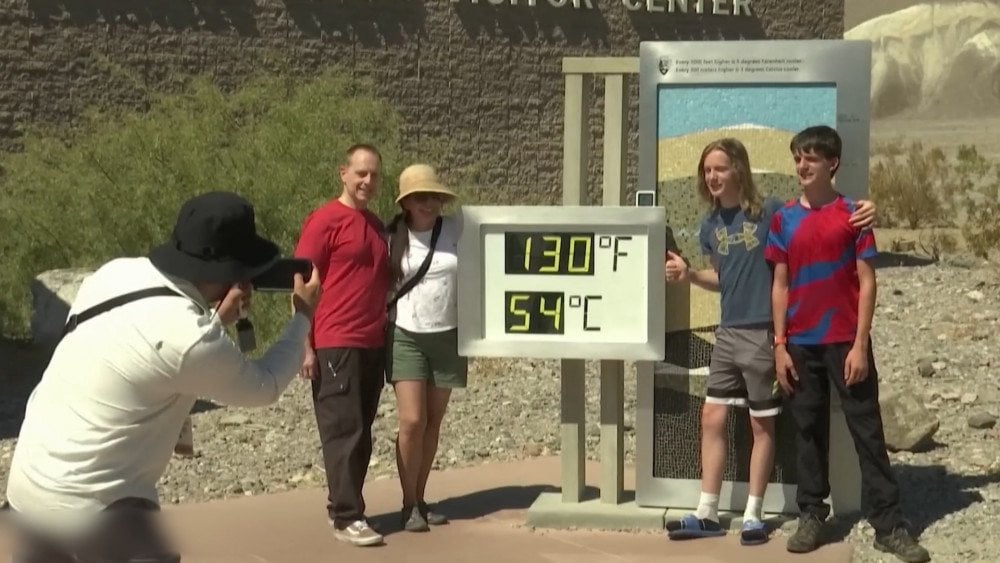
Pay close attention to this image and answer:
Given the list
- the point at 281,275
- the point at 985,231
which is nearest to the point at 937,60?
the point at 985,231

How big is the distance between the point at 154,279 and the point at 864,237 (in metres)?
3.64

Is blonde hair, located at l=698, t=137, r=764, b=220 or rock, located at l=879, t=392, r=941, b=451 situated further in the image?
rock, located at l=879, t=392, r=941, b=451

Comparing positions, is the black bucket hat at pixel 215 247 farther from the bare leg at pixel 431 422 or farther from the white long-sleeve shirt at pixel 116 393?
the bare leg at pixel 431 422

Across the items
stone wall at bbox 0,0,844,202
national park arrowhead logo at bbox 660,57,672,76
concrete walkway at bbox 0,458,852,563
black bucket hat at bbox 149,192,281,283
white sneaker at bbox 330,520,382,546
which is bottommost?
concrete walkway at bbox 0,458,852,563

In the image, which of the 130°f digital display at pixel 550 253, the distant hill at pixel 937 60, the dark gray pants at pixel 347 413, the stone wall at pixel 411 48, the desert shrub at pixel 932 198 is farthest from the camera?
the distant hill at pixel 937 60

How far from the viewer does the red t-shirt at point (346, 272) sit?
7.15m

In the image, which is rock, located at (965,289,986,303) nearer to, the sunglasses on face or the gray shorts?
the gray shorts

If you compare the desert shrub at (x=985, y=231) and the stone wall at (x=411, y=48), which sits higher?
the stone wall at (x=411, y=48)

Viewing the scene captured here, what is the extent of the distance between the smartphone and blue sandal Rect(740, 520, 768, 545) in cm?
336

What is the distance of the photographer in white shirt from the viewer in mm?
4086

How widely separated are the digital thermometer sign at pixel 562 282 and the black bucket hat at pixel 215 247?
128 inches

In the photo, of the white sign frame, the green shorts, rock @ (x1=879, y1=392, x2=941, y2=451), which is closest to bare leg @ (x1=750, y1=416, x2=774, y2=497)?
the white sign frame

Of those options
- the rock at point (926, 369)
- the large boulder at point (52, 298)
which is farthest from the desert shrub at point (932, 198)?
the large boulder at point (52, 298)

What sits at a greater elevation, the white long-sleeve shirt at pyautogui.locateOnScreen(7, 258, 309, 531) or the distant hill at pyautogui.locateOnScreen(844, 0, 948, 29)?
the distant hill at pyautogui.locateOnScreen(844, 0, 948, 29)
